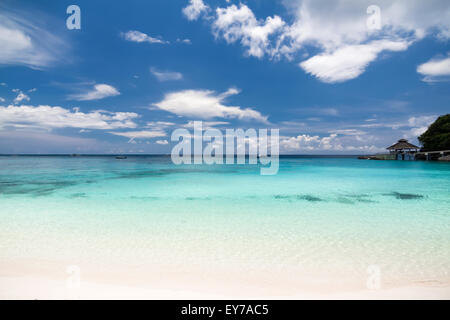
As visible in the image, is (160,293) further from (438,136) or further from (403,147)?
(403,147)

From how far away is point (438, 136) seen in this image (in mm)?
47875

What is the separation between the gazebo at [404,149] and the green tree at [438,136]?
9.41ft

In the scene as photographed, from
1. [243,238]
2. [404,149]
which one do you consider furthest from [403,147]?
[243,238]

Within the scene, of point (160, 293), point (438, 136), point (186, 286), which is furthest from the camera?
point (438, 136)

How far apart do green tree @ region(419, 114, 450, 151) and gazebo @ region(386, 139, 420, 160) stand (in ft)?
9.41

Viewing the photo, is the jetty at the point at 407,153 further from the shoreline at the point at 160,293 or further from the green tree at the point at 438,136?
the shoreline at the point at 160,293

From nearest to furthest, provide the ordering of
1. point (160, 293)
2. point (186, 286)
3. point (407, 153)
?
point (160, 293) < point (186, 286) < point (407, 153)

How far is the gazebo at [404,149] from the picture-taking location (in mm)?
56466

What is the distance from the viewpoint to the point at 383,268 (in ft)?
13.2

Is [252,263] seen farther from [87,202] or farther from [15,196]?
[15,196]

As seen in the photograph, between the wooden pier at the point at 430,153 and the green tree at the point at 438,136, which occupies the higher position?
the green tree at the point at 438,136

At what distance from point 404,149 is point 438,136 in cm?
1053

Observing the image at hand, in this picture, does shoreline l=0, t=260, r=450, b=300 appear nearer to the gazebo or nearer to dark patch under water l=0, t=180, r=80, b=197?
dark patch under water l=0, t=180, r=80, b=197

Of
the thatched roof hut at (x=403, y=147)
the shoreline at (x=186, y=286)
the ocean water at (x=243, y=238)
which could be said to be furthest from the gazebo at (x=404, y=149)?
the shoreline at (x=186, y=286)
